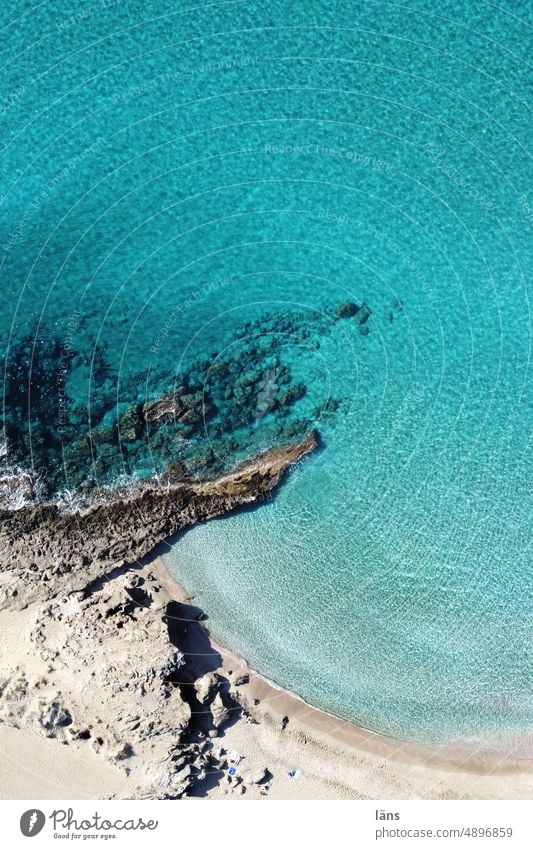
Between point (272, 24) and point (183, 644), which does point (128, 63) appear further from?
point (183, 644)

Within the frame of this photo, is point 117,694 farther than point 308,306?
No

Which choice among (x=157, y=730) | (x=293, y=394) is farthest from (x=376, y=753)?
(x=293, y=394)

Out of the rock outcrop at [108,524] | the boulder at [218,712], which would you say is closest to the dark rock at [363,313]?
the rock outcrop at [108,524]

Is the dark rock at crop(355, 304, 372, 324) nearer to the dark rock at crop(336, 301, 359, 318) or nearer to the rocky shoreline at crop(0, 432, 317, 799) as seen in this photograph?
the dark rock at crop(336, 301, 359, 318)

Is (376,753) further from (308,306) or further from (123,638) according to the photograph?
(308,306)

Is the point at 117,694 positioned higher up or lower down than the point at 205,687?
lower down
